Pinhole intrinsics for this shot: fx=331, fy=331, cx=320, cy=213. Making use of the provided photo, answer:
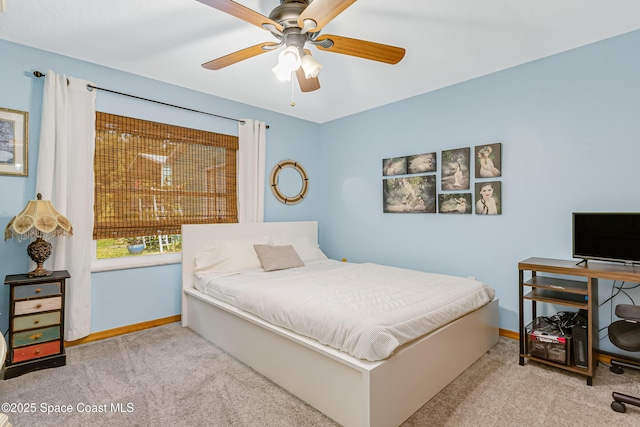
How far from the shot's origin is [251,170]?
4.09 metres

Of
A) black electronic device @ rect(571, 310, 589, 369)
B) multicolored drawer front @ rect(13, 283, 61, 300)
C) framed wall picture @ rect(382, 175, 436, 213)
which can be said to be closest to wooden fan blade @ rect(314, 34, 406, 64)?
framed wall picture @ rect(382, 175, 436, 213)

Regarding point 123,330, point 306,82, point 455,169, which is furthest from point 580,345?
point 123,330

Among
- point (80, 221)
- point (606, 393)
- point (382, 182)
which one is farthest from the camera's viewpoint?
point (382, 182)

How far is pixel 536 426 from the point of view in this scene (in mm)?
1860

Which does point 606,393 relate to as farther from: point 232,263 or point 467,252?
point 232,263

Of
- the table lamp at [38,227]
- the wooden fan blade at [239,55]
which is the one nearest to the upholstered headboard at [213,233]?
the table lamp at [38,227]

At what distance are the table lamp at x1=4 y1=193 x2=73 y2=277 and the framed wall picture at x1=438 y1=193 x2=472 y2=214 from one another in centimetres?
345

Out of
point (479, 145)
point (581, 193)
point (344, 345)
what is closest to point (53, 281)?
point (344, 345)

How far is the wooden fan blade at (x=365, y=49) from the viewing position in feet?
6.50

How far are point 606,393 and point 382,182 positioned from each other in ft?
9.07

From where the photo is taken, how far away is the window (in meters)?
3.15

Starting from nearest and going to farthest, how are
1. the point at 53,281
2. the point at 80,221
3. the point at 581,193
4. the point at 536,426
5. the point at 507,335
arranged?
the point at 536,426, the point at 53,281, the point at 581,193, the point at 80,221, the point at 507,335

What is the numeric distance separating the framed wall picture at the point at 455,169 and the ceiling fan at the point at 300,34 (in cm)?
162

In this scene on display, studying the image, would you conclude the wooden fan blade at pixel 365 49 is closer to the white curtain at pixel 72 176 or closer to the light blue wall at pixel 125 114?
the light blue wall at pixel 125 114
